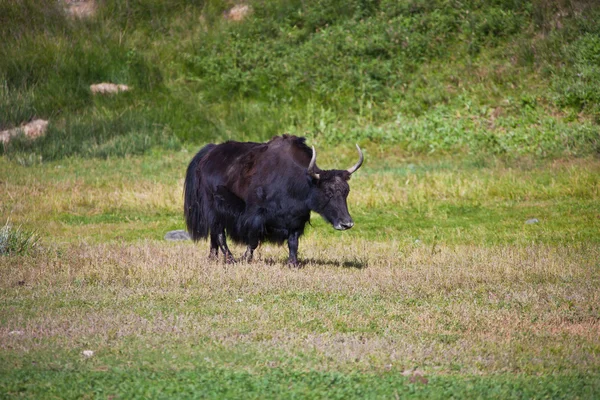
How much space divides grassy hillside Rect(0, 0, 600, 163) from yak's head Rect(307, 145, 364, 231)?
1129cm

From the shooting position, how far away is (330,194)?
39.3 ft

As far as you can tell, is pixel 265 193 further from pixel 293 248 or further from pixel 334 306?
pixel 334 306

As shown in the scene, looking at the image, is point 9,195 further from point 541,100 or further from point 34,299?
point 541,100

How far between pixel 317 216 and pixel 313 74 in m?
10.2

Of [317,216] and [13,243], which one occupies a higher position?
[13,243]

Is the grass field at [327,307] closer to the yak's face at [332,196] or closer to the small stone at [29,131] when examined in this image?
the yak's face at [332,196]

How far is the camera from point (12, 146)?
82.5 feet

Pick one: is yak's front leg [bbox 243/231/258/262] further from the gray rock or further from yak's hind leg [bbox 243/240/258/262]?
the gray rock

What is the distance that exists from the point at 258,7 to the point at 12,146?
36.2 ft

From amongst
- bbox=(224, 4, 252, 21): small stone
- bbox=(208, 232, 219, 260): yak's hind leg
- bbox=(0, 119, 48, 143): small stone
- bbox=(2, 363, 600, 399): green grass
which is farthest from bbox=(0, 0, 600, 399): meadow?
bbox=(208, 232, 219, 260): yak's hind leg

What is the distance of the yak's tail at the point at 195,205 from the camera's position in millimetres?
13391

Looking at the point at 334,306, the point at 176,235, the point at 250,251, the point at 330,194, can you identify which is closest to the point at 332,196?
the point at 330,194

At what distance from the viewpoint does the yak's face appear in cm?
1190

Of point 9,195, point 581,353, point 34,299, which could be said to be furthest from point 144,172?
point 581,353
